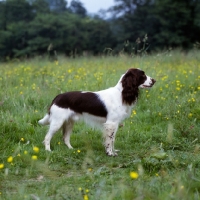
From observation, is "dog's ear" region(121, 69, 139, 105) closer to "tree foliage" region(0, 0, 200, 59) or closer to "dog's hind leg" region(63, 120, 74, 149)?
"dog's hind leg" region(63, 120, 74, 149)

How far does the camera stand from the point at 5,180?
4449 mm

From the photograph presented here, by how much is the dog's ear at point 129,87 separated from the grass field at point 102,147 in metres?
0.72

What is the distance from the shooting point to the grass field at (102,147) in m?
3.71

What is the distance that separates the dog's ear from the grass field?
2.36 ft

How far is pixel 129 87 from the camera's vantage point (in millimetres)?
5730

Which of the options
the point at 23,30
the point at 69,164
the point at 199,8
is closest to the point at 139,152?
the point at 69,164

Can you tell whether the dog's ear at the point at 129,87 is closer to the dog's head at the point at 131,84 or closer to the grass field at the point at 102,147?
the dog's head at the point at 131,84

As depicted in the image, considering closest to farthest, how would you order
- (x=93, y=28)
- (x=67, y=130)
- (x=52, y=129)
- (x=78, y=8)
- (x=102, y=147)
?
(x=52, y=129) < (x=102, y=147) < (x=67, y=130) < (x=93, y=28) < (x=78, y=8)

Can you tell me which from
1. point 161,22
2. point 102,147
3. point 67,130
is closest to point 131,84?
point 102,147

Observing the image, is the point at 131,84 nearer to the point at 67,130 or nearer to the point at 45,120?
the point at 67,130

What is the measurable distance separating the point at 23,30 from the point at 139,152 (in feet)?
88.7

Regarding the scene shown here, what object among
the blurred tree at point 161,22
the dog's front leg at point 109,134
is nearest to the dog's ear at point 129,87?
the dog's front leg at point 109,134

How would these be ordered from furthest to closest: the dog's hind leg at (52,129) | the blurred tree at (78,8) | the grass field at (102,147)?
the blurred tree at (78,8), the dog's hind leg at (52,129), the grass field at (102,147)

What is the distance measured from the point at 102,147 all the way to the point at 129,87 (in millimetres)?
1009
